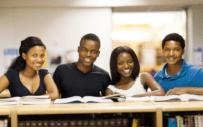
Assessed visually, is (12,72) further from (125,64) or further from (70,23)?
(70,23)

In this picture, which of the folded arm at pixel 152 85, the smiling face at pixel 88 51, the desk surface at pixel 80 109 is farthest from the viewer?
the smiling face at pixel 88 51

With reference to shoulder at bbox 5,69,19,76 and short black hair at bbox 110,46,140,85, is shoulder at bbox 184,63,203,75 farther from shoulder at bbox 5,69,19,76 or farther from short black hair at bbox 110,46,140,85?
shoulder at bbox 5,69,19,76

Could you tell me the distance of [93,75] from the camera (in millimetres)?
1995

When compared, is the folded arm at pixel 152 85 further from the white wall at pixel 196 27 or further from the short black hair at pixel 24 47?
the white wall at pixel 196 27

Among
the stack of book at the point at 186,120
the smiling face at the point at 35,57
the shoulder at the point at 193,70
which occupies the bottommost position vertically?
the stack of book at the point at 186,120

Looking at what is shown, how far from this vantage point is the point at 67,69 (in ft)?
6.59

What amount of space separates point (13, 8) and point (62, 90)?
2141 mm

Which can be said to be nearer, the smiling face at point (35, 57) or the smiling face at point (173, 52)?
the smiling face at point (35, 57)

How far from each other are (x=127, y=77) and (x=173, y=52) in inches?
18.9

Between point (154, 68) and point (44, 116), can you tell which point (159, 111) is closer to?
point (44, 116)

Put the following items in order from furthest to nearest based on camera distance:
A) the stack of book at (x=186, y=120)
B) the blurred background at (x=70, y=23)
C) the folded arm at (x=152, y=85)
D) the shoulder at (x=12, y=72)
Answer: the blurred background at (x=70, y=23) → the shoulder at (x=12, y=72) → the folded arm at (x=152, y=85) → the stack of book at (x=186, y=120)

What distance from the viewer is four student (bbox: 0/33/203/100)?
5.76 ft

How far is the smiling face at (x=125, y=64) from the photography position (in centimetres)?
184

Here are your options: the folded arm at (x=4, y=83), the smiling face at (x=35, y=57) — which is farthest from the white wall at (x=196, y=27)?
the folded arm at (x=4, y=83)
